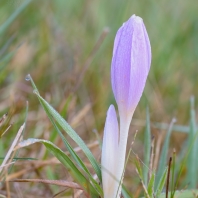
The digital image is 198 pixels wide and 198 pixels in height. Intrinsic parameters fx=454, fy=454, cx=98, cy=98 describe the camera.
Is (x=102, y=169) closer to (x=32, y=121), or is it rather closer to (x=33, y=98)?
(x=32, y=121)

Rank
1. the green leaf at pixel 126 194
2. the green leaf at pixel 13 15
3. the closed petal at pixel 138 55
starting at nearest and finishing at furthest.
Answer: the closed petal at pixel 138 55 < the green leaf at pixel 126 194 < the green leaf at pixel 13 15

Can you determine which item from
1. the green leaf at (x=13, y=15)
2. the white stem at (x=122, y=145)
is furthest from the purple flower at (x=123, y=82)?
the green leaf at (x=13, y=15)

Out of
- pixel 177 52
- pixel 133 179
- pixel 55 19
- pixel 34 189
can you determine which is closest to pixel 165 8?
pixel 177 52

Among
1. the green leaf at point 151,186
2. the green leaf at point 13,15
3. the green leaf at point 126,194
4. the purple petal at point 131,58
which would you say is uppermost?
the green leaf at point 13,15

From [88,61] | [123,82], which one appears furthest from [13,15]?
[123,82]

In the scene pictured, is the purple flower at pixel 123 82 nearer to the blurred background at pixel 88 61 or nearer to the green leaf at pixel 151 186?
the green leaf at pixel 151 186

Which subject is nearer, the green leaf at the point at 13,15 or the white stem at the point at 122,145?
the white stem at the point at 122,145

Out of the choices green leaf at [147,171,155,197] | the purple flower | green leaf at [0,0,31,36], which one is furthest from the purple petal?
green leaf at [0,0,31,36]
